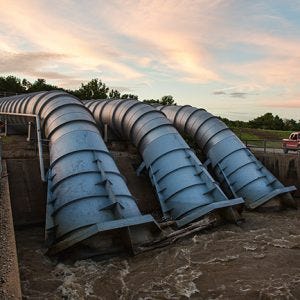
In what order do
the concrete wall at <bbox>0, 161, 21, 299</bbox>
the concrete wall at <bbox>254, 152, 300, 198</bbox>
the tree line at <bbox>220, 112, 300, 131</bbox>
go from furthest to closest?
the tree line at <bbox>220, 112, 300, 131</bbox>
the concrete wall at <bbox>254, 152, 300, 198</bbox>
the concrete wall at <bbox>0, 161, 21, 299</bbox>

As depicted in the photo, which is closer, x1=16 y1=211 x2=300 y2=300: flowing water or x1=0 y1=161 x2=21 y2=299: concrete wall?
x1=0 y1=161 x2=21 y2=299: concrete wall

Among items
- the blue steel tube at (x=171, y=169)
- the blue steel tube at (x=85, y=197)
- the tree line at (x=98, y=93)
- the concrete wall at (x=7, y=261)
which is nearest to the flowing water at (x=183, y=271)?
the blue steel tube at (x=85, y=197)

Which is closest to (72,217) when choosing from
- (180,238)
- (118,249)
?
(118,249)

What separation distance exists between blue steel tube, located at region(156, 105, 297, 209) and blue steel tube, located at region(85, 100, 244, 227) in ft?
9.50

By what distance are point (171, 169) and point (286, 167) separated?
8.72 metres

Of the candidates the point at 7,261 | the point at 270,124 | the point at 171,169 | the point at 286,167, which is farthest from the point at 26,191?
the point at 270,124

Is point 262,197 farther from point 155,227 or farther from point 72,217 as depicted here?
point 72,217

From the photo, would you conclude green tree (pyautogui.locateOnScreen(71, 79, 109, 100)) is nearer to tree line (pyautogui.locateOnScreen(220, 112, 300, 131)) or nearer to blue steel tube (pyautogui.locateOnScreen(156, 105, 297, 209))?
tree line (pyautogui.locateOnScreen(220, 112, 300, 131))

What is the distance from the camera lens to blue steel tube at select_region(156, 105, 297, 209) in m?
17.0

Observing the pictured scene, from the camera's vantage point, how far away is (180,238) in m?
12.3

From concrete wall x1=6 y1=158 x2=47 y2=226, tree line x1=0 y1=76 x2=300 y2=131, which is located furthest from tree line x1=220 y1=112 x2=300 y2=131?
concrete wall x1=6 y1=158 x2=47 y2=226

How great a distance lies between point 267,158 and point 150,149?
8.84m

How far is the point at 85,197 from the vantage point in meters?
11.5

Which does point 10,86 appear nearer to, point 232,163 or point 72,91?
point 72,91
